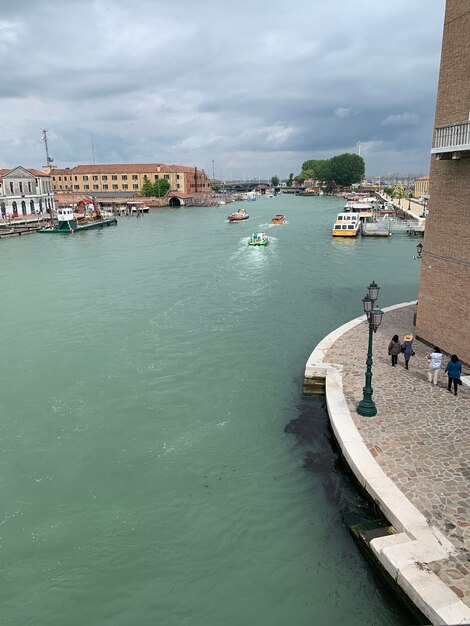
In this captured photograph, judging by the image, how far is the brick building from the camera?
14.2 m

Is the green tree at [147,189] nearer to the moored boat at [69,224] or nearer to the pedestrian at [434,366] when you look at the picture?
the moored boat at [69,224]

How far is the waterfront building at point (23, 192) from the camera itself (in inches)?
3376

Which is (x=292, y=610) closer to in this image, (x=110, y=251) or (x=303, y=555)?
(x=303, y=555)

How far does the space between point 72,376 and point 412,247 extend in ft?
148

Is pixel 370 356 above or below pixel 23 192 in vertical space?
below

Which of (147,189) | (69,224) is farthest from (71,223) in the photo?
(147,189)

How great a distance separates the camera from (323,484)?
440 inches

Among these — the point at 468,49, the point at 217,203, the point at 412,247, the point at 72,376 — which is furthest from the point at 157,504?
the point at 217,203

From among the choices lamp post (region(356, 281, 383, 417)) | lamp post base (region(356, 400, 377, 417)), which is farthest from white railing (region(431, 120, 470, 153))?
lamp post base (region(356, 400, 377, 417))

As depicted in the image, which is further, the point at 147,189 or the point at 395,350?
the point at 147,189

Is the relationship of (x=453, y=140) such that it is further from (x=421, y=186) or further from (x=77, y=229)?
(x=421, y=186)

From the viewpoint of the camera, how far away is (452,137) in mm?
13898

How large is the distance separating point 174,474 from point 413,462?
18.8 feet

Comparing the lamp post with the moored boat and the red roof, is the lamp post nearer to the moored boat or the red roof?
the moored boat
